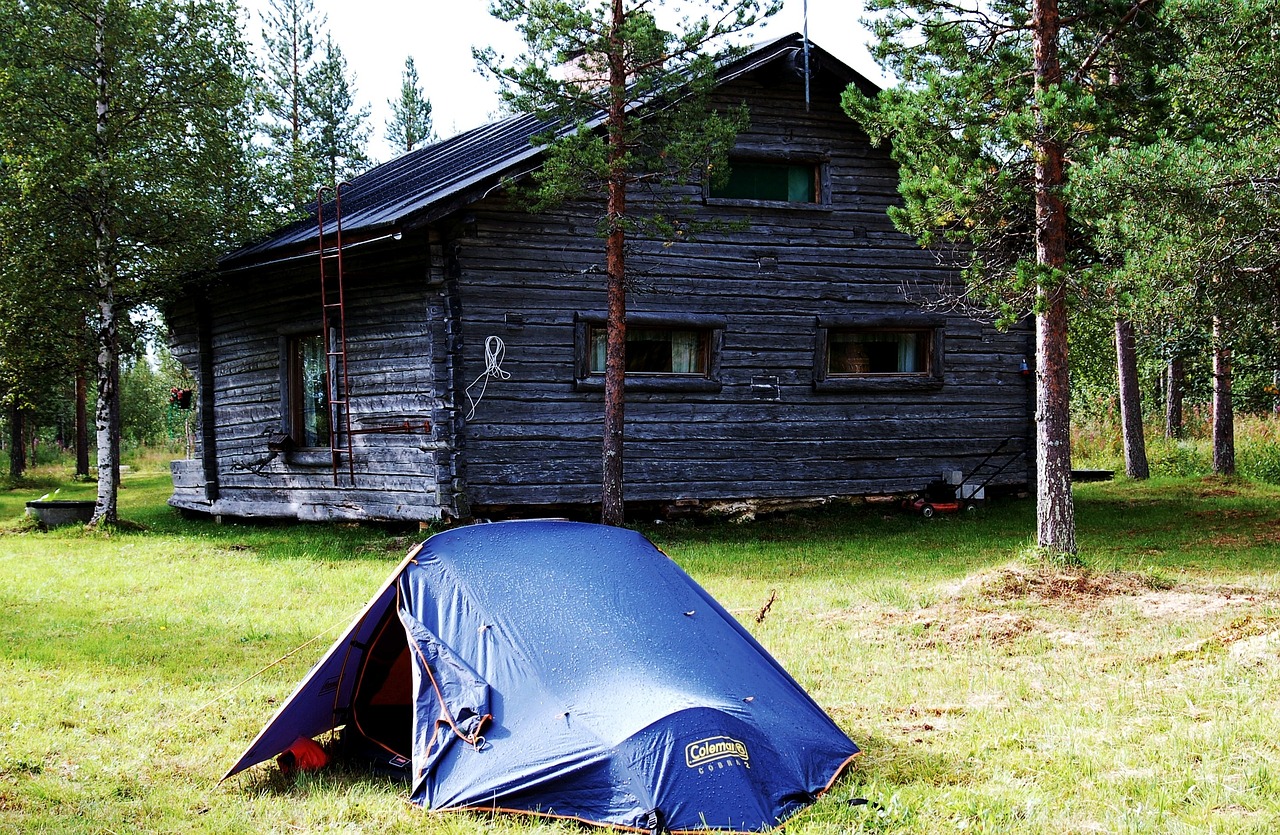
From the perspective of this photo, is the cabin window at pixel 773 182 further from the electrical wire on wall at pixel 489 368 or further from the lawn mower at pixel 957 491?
the lawn mower at pixel 957 491

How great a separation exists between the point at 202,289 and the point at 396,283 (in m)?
4.29

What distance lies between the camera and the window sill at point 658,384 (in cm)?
1280

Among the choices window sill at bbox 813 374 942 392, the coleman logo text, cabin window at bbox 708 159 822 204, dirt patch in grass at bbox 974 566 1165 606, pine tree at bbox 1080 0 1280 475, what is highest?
cabin window at bbox 708 159 822 204

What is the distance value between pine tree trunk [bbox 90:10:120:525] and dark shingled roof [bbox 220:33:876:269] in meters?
1.46

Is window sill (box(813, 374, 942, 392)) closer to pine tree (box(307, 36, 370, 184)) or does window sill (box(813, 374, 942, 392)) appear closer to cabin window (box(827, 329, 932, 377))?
cabin window (box(827, 329, 932, 377))

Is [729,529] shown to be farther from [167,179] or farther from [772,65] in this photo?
[167,179]

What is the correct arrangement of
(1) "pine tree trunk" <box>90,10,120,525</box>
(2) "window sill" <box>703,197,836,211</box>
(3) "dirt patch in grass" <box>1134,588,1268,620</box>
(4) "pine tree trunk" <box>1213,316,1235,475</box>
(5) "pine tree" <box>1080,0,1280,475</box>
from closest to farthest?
(5) "pine tree" <box>1080,0,1280,475</box> → (3) "dirt patch in grass" <box>1134,588,1268,620</box> → (2) "window sill" <box>703,197,836,211</box> → (1) "pine tree trunk" <box>90,10,120,525</box> → (4) "pine tree trunk" <box>1213,316,1235,475</box>

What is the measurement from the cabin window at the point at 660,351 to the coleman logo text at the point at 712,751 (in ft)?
28.4

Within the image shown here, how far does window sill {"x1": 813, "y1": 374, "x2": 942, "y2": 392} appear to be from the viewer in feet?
46.0

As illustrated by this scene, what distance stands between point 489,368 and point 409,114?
2682 cm

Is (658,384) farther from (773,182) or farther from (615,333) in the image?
(773,182)

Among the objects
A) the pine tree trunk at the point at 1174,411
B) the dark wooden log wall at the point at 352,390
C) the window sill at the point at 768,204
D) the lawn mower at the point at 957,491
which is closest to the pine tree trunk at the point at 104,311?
the dark wooden log wall at the point at 352,390

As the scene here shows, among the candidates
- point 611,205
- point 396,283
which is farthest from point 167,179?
point 611,205

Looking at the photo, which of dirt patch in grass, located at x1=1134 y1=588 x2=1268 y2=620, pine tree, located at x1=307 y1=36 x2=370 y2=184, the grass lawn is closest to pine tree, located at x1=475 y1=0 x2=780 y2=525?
the grass lawn
